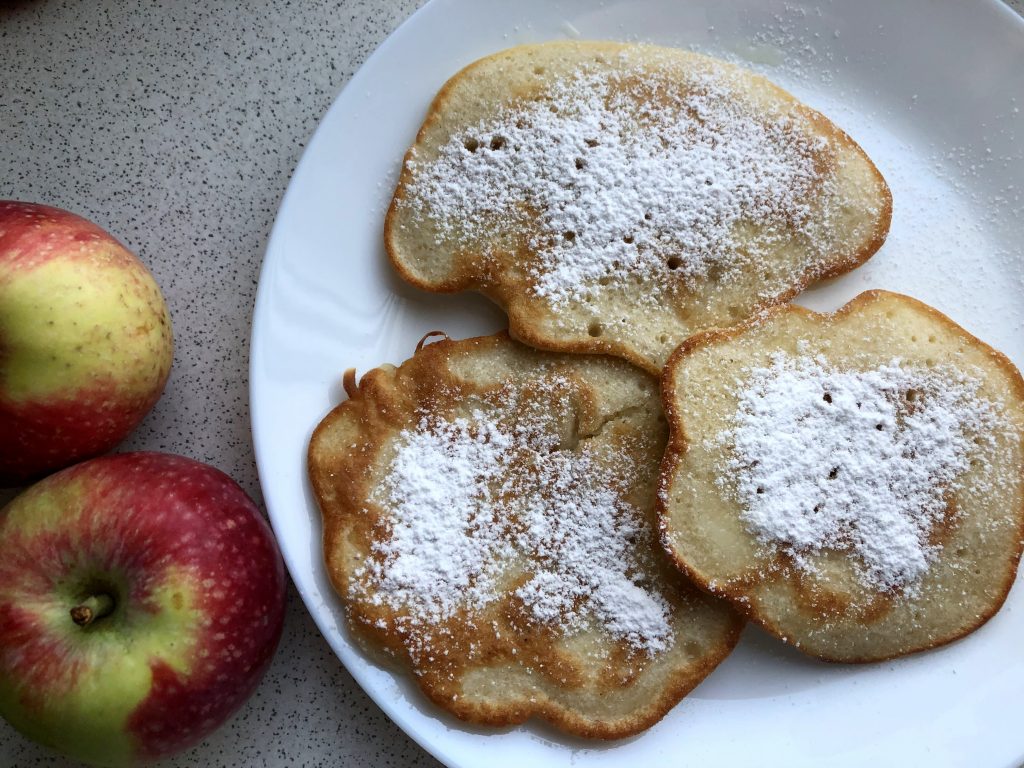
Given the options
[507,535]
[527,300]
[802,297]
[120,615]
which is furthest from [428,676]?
[802,297]

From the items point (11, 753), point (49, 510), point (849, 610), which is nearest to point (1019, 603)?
point (849, 610)

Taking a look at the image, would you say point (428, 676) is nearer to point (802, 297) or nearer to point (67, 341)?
point (67, 341)

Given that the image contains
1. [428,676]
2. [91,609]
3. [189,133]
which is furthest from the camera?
[189,133]

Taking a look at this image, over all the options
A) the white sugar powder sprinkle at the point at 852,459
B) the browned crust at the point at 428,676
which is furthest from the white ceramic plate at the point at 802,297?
the white sugar powder sprinkle at the point at 852,459

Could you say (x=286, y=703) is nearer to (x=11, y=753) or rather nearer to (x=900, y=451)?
(x=11, y=753)

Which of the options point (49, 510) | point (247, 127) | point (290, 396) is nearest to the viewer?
point (49, 510)
